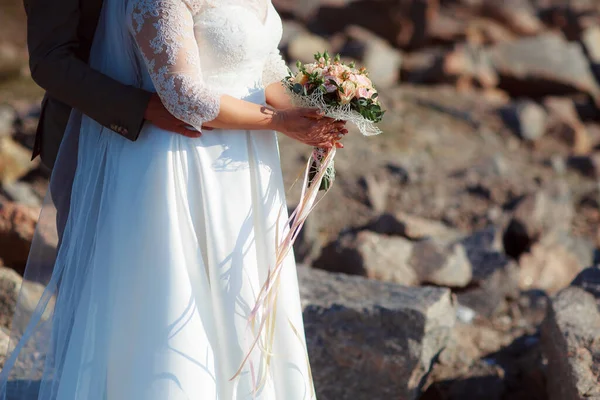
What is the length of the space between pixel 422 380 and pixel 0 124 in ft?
20.9

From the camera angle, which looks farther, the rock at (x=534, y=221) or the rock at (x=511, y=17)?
the rock at (x=511, y=17)

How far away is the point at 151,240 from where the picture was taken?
8.09ft

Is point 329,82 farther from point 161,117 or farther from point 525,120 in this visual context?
point 525,120

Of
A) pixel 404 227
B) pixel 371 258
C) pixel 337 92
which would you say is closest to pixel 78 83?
pixel 337 92

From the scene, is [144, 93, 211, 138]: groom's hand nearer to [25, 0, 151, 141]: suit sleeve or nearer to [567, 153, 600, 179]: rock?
[25, 0, 151, 141]: suit sleeve

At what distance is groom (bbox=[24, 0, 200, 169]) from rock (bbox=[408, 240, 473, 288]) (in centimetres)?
312

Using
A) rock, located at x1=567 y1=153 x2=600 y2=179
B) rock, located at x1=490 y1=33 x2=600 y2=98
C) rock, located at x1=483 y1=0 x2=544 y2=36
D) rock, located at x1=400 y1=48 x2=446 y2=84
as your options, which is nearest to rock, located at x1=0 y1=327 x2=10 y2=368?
rock, located at x1=567 y1=153 x2=600 y2=179

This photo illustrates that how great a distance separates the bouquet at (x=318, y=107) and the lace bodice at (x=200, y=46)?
166 mm

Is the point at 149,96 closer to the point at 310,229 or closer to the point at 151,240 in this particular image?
the point at 151,240

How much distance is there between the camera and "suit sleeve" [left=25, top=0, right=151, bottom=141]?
2.46 metres

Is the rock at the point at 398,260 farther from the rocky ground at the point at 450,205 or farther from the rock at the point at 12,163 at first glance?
the rock at the point at 12,163

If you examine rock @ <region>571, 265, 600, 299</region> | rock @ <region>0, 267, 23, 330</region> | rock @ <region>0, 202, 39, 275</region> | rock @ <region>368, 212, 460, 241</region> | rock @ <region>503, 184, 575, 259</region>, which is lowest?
rock @ <region>503, 184, 575, 259</region>

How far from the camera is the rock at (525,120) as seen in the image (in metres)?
10.2

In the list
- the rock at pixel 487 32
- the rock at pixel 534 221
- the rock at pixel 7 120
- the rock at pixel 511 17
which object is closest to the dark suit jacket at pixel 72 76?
the rock at pixel 534 221
